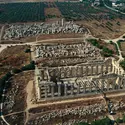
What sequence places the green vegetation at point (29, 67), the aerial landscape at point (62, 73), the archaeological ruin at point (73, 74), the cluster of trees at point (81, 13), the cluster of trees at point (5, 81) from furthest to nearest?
the cluster of trees at point (81, 13)
the green vegetation at point (29, 67)
the cluster of trees at point (5, 81)
the archaeological ruin at point (73, 74)
the aerial landscape at point (62, 73)

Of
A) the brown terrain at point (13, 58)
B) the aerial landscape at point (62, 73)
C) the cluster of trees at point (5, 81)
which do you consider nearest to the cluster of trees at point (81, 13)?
the aerial landscape at point (62, 73)

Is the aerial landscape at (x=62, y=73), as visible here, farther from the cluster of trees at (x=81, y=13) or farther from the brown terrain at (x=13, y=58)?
the cluster of trees at (x=81, y=13)

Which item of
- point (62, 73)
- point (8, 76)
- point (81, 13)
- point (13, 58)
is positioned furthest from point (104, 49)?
point (81, 13)

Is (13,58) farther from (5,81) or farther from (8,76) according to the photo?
(5,81)

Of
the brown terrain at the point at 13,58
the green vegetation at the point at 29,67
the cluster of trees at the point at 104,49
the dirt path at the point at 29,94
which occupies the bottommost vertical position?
the brown terrain at the point at 13,58

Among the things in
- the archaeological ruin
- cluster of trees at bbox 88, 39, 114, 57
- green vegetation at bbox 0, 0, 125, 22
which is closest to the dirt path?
the archaeological ruin

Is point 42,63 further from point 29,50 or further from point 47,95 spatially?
point 47,95

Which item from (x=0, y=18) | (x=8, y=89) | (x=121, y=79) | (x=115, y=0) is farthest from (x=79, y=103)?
(x=115, y=0)
